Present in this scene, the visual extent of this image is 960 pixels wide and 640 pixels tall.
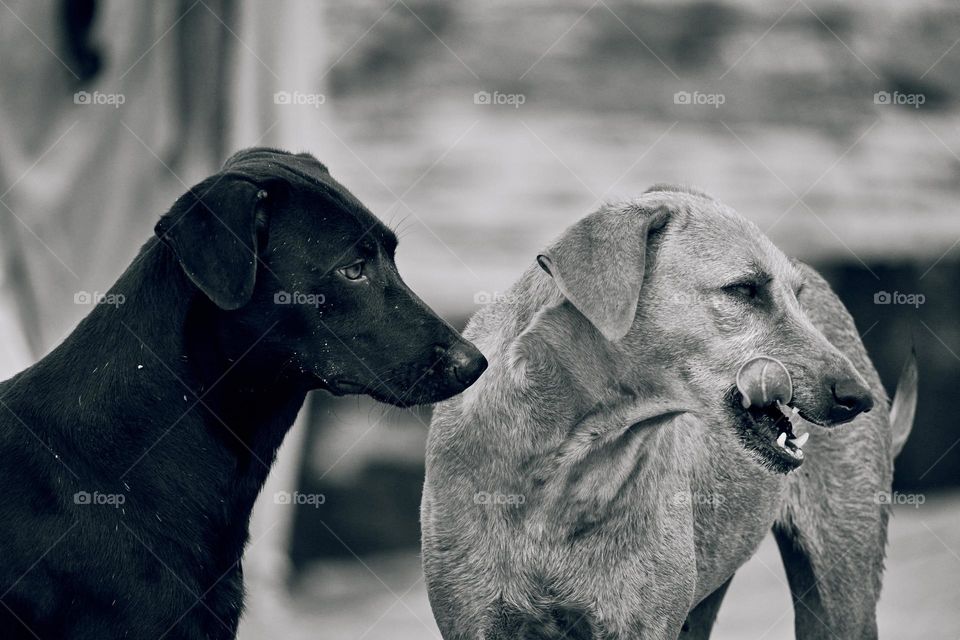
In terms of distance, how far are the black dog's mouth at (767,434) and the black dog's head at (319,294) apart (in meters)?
0.80

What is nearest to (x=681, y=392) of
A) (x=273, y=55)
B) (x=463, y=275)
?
(x=463, y=275)

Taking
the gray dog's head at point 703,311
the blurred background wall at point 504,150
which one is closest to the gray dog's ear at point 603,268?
the gray dog's head at point 703,311

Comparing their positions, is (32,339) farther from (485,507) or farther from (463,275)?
(485,507)


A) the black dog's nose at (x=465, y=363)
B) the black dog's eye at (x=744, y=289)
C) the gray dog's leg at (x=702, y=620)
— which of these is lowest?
the gray dog's leg at (x=702, y=620)

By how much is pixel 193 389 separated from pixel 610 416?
48.1 inches

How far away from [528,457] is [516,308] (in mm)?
472

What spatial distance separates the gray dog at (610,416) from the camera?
3.50 metres

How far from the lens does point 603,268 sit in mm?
3479

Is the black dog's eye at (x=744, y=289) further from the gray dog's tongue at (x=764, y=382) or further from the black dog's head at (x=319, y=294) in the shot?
the black dog's head at (x=319, y=294)

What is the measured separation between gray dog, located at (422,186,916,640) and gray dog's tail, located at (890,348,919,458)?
1.32m

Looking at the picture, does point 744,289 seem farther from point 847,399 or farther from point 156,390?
point 156,390

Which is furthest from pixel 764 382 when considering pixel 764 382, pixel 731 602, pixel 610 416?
pixel 731 602

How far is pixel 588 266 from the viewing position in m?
3.47

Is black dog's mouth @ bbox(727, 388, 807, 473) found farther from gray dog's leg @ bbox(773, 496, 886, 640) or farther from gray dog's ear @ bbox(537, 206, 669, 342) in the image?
gray dog's leg @ bbox(773, 496, 886, 640)
